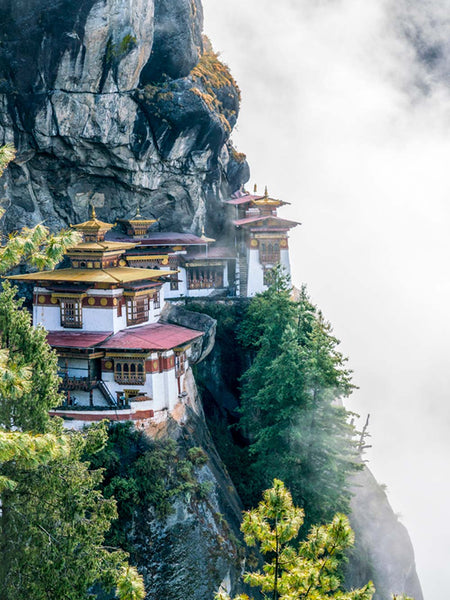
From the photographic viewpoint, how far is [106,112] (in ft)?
108

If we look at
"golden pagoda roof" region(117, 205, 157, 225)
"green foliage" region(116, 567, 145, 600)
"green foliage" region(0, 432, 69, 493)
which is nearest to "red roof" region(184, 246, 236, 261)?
"golden pagoda roof" region(117, 205, 157, 225)

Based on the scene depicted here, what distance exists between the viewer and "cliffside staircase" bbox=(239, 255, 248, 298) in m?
39.6

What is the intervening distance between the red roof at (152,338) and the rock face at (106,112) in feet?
31.8

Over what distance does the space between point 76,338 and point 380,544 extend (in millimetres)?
21533

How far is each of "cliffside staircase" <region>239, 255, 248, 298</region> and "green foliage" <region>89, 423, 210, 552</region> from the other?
1615cm

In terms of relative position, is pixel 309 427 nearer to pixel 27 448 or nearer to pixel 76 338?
pixel 76 338

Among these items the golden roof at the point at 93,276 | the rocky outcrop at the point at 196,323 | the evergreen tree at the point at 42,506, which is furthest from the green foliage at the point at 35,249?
the rocky outcrop at the point at 196,323

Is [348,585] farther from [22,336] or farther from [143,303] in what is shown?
[22,336]

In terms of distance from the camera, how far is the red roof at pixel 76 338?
25.2 m

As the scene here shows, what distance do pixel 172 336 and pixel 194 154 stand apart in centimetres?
1610

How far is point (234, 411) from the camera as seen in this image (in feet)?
114

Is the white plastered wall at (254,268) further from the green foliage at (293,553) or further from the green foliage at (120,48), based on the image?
the green foliage at (293,553)

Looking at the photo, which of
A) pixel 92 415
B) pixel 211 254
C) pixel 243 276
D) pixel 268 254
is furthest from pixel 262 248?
pixel 92 415

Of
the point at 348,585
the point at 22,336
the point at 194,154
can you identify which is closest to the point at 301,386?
Result: the point at 348,585
